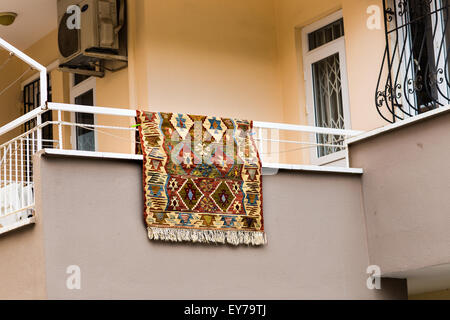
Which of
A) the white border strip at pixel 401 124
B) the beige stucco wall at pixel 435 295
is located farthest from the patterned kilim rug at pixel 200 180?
the beige stucco wall at pixel 435 295

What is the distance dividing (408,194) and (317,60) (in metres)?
2.36

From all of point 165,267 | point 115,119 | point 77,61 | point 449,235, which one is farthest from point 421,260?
point 77,61

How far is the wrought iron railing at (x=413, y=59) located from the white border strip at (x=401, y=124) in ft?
0.68

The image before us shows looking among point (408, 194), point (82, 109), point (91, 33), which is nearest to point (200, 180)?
point (82, 109)

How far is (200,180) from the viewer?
21.3ft

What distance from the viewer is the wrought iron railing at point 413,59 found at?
7.30 metres

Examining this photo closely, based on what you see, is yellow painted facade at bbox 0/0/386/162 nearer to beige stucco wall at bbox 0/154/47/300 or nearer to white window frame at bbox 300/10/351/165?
white window frame at bbox 300/10/351/165

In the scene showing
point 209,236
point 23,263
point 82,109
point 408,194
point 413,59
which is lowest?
point 23,263

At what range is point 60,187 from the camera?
5.99 m

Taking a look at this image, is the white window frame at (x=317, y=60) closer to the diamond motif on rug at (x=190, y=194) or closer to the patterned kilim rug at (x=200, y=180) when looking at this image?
the patterned kilim rug at (x=200, y=180)

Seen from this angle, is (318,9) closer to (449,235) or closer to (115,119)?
(115,119)

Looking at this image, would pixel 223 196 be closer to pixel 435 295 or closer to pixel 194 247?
pixel 194 247

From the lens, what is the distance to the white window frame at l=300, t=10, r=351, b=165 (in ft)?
27.3

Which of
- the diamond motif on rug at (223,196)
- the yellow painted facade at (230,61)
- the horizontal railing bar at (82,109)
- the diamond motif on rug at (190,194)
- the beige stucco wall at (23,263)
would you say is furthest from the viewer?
the yellow painted facade at (230,61)
